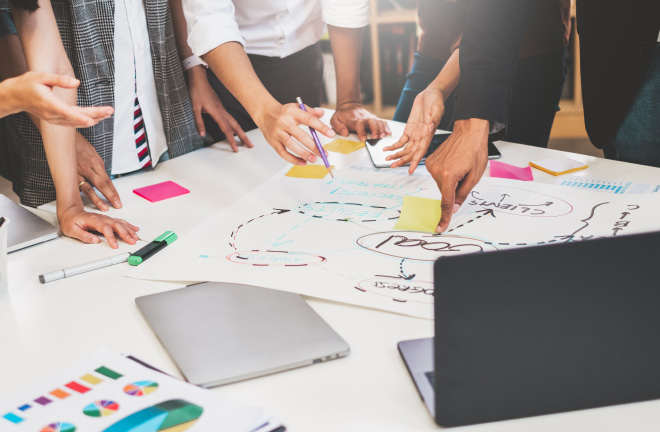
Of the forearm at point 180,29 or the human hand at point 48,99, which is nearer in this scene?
the human hand at point 48,99

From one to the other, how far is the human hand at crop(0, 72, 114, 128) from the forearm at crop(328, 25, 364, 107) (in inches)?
29.5

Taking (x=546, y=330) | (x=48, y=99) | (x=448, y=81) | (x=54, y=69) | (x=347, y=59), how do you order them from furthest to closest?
(x=347, y=59), (x=448, y=81), (x=54, y=69), (x=48, y=99), (x=546, y=330)

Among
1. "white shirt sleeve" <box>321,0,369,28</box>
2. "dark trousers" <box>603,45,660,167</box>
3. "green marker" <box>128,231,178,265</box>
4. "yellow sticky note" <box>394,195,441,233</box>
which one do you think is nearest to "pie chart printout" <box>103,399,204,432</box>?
"green marker" <box>128,231,178,265</box>

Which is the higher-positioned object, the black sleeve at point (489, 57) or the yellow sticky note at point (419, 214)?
the black sleeve at point (489, 57)

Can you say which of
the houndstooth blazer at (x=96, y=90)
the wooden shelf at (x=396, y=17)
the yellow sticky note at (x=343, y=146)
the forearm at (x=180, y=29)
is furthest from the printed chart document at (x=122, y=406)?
the wooden shelf at (x=396, y=17)

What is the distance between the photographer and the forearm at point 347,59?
1452 millimetres

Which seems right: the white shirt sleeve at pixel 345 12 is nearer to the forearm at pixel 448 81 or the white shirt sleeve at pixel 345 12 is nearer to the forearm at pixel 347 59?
the forearm at pixel 347 59

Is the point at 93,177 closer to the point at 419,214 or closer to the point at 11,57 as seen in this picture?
the point at 11,57

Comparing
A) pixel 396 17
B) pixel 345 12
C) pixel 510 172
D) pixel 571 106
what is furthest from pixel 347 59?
pixel 571 106

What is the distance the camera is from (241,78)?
1099mm

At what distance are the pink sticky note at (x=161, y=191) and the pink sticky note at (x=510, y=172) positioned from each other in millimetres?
562

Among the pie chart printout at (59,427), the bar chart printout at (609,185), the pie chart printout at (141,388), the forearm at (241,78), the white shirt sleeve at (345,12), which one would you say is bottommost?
the bar chart printout at (609,185)

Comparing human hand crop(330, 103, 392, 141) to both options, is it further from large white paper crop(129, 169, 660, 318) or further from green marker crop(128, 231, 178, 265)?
green marker crop(128, 231, 178, 265)

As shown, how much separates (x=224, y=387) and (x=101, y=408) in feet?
0.37
